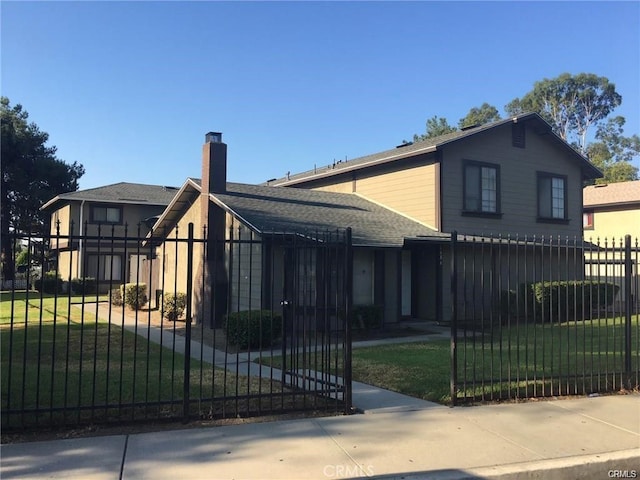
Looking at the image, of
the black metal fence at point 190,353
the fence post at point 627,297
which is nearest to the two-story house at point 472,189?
the black metal fence at point 190,353

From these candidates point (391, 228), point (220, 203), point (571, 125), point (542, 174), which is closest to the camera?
point (220, 203)

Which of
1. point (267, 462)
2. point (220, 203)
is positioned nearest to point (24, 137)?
point (220, 203)

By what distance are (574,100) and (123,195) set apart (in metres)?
50.6

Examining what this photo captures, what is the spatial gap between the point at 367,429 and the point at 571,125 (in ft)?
209

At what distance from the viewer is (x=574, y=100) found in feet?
194

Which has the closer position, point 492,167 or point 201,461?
point 201,461

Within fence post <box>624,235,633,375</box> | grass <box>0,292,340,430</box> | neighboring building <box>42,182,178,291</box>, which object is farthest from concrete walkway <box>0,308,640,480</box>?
neighboring building <box>42,182,178,291</box>

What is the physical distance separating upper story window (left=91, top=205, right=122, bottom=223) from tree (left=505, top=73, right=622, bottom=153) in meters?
47.1

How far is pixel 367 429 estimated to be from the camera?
573 centimetres

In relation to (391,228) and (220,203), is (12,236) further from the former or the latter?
(391,228)

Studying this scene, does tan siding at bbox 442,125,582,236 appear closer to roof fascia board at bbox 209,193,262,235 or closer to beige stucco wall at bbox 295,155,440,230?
beige stucco wall at bbox 295,155,440,230

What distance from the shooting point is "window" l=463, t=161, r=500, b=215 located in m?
18.0

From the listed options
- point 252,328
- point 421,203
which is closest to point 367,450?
point 252,328

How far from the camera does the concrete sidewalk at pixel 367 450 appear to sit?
4539mm
